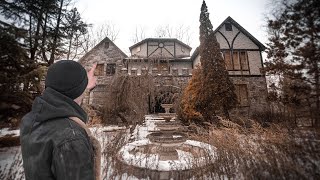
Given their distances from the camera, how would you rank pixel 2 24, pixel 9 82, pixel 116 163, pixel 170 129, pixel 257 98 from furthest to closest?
1. pixel 257 98
2. pixel 170 129
3. pixel 2 24
4. pixel 9 82
5. pixel 116 163

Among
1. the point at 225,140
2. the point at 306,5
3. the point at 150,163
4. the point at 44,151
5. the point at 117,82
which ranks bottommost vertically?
the point at 150,163

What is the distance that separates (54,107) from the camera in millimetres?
1212

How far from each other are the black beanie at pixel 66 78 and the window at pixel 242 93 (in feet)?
57.5

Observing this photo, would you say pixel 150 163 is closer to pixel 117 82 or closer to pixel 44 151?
pixel 44 151

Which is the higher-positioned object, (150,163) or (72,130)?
(72,130)

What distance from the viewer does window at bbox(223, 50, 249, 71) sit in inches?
701

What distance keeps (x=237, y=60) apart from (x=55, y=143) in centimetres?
1910

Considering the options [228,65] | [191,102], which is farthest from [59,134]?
[228,65]

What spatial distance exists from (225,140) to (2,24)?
21.8 feet

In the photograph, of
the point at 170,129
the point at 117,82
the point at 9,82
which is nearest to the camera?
the point at 9,82

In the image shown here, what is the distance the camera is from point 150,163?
15.5 ft

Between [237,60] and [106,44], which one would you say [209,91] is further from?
[106,44]

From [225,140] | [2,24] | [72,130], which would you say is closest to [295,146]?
[225,140]

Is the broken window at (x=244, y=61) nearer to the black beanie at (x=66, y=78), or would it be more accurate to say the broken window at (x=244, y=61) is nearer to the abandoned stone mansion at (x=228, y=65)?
the abandoned stone mansion at (x=228, y=65)
